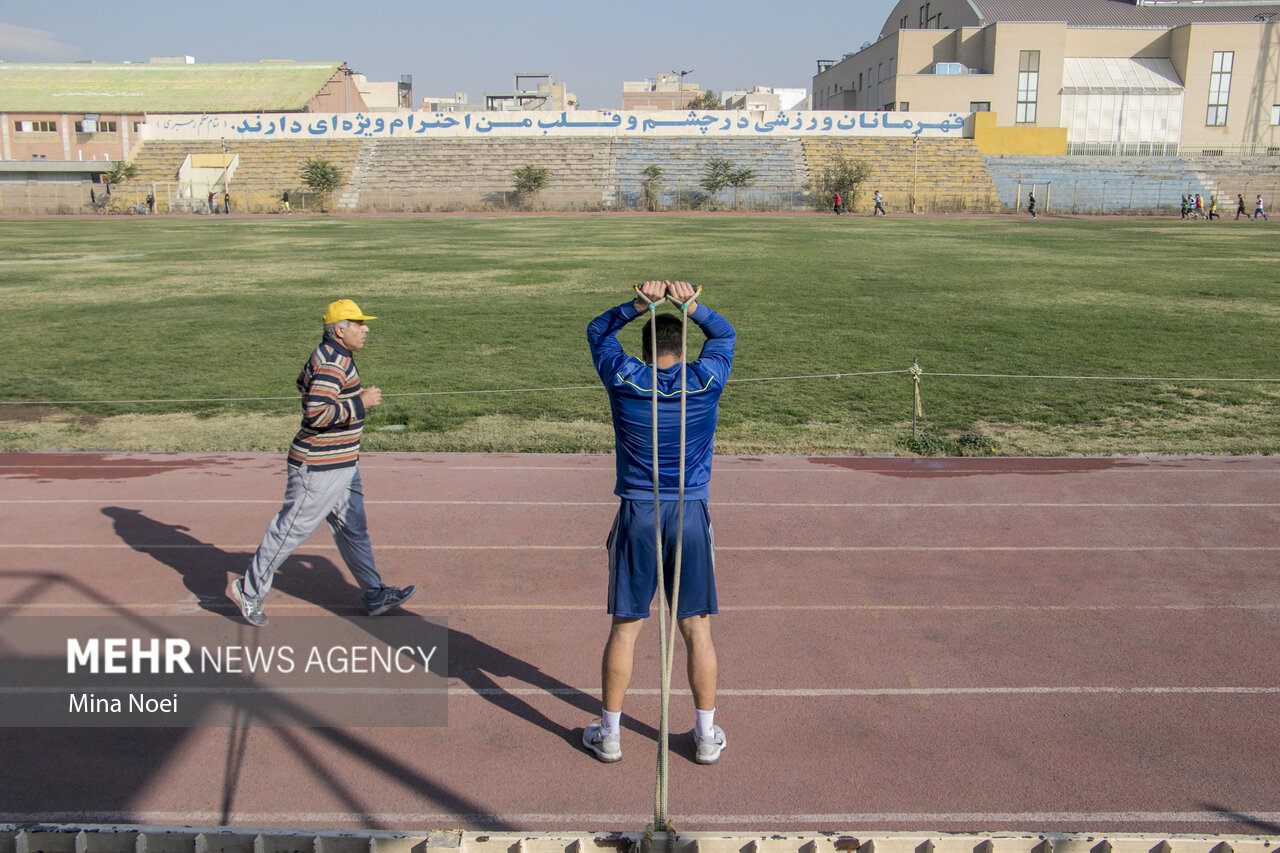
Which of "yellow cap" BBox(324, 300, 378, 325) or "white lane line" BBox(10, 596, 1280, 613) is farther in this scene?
"white lane line" BBox(10, 596, 1280, 613)

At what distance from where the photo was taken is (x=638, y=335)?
16.8m

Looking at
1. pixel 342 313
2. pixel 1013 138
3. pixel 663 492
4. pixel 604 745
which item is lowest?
pixel 604 745

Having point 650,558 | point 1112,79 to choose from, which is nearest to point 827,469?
point 650,558

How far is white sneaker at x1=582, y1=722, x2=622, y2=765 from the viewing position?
189 inches

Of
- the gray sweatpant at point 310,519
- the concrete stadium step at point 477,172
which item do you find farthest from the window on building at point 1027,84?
the gray sweatpant at point 310,519

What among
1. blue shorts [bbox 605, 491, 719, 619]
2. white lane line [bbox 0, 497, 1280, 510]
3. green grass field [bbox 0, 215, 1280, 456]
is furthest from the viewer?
green grass field [bbox 0, 215, 1280, 456]

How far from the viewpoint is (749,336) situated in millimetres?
17250

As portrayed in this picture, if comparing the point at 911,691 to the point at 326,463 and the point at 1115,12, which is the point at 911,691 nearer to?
the point at 326,463

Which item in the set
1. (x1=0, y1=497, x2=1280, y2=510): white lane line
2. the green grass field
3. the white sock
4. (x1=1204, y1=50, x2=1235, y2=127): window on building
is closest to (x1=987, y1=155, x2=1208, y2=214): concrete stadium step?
(x1=1204, y1=50, x2=1235, y2=127): window on building

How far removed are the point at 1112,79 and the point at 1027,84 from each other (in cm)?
587

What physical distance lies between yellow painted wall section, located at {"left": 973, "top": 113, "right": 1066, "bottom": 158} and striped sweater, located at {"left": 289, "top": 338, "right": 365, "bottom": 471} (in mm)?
65388

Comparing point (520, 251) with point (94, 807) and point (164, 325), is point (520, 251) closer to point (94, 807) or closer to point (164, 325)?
point (164, 325)

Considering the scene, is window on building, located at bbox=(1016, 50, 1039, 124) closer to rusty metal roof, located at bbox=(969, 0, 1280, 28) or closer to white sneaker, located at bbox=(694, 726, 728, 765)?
rusty metal roof, located at bbox=(969, 0, 1280, 28)

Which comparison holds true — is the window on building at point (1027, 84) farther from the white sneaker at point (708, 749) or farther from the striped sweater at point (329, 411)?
the white sneaker at point (708, 749)
